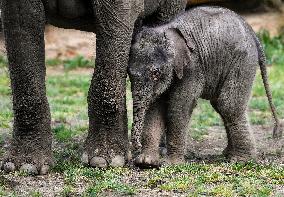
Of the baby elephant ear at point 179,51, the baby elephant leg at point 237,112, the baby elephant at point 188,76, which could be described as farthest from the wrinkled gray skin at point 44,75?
the baby elephant leg at point 237,112

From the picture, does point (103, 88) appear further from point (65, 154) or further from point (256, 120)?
point (256, 120)

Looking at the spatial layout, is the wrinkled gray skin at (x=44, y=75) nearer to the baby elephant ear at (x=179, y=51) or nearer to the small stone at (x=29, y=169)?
the small stone at (x=29, y=169)

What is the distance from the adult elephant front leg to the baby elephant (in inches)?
4.3

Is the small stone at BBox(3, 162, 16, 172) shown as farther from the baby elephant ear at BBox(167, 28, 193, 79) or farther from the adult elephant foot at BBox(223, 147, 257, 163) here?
the adult elephant foot at BBox(223, 147, 257, 163)

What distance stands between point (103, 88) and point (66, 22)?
73 cm

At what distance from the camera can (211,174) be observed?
6000 mm

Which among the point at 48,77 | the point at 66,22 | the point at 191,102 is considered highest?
the point at 66,22

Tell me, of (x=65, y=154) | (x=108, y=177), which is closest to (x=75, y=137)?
(x=65, y=154)

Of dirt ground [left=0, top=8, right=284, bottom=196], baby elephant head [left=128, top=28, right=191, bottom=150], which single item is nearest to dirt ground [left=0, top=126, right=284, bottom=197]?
dirt ground [left=0, top=8, right=284, bottom=196]

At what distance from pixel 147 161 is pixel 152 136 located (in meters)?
0.21

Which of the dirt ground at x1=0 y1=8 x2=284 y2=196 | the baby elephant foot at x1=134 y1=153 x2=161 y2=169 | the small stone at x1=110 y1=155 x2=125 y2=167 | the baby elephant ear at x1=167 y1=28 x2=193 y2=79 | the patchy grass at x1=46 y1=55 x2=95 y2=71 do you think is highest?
the baby elephant ear at x1=167 y1=28 x2=193 y2=79

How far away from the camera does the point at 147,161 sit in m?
6.27

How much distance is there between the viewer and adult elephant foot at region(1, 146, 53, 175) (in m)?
6.25

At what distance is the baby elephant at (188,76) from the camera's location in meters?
6.27
